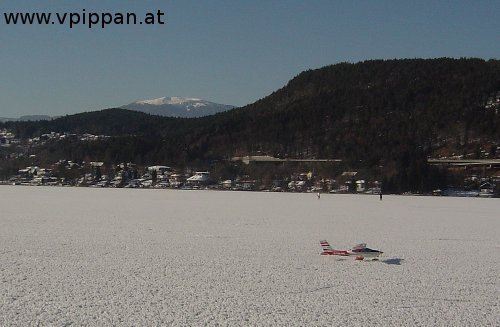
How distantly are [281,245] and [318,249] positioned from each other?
117 centimetres

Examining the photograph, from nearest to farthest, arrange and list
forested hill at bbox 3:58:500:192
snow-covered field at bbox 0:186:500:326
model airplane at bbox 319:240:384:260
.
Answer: snow-covered field at bbox 0:186:500:326 → model airplane at bbox 319:240:384:260 → forested hill at bbox 3:58:500:192

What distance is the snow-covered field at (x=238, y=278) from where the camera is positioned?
898 cm

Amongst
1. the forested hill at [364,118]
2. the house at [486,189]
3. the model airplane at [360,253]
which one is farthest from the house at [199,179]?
the model airplane at [360,253]

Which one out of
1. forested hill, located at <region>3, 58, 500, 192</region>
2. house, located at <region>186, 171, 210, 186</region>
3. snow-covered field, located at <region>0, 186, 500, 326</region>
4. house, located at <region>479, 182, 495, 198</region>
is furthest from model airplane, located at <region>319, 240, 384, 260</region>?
house, located at <region>186, 171, 210, 186</region>

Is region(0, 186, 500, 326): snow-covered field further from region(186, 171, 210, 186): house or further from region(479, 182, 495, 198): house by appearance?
region(186, 171, 210, 186): house

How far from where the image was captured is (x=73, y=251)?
580 inches

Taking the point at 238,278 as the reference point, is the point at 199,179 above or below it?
below

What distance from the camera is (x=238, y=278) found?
11.6 meters

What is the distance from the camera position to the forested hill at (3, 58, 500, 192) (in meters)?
106

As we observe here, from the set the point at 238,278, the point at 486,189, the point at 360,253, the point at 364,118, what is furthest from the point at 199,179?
the point at 238,278

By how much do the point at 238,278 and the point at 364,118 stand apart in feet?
372

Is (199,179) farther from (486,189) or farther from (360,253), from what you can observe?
(360,253)

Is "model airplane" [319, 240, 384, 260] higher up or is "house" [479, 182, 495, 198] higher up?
"model airplane" [319, 240, 384, 260]

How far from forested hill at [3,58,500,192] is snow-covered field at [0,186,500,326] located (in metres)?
71.5
